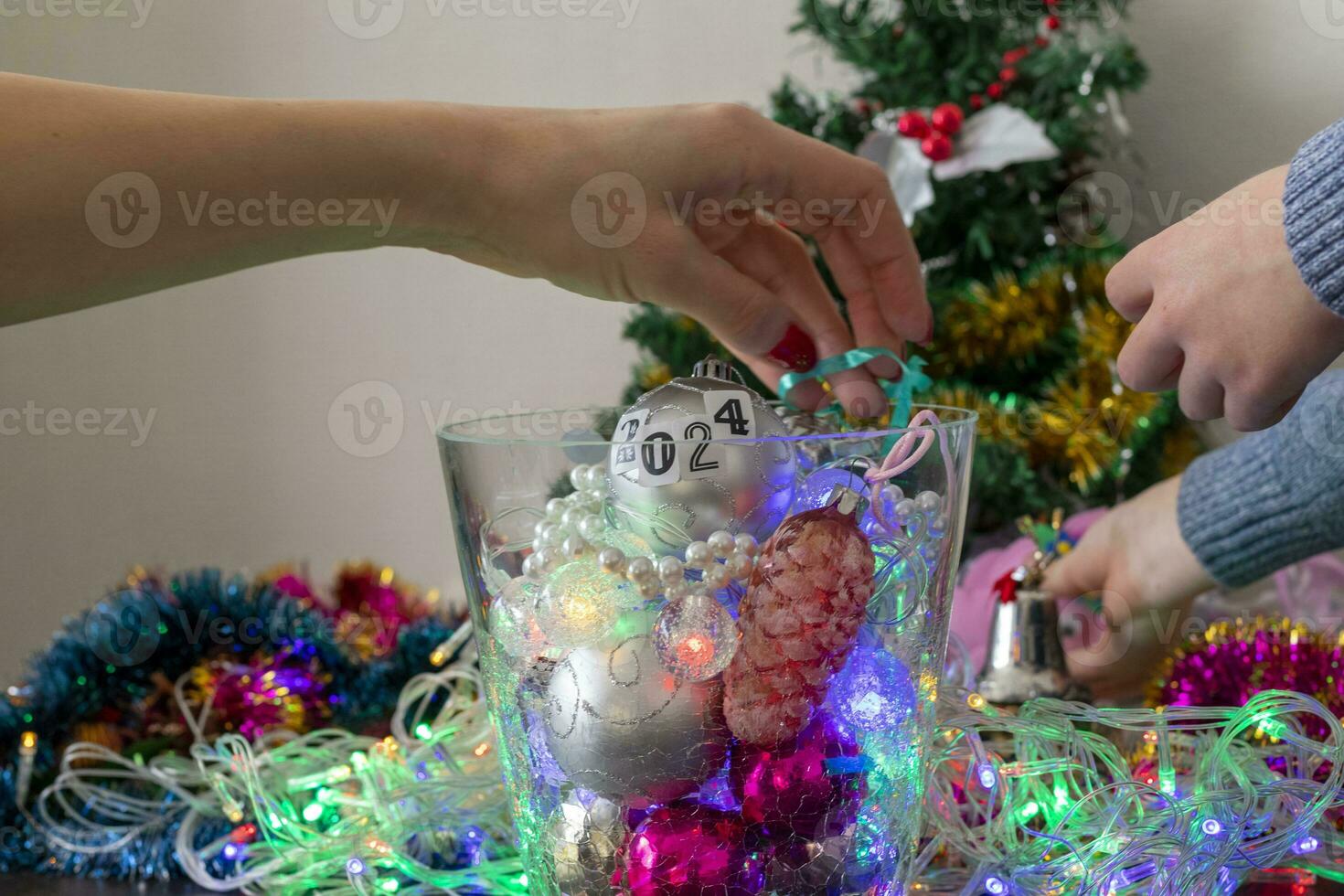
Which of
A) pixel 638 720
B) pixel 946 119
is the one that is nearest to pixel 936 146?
pixel 946 119

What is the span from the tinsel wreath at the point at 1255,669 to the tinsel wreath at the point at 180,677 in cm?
46

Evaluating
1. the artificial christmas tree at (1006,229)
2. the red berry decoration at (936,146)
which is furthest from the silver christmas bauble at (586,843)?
the red berry decoration at (936,146)

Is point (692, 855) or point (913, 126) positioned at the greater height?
point (913, 126)

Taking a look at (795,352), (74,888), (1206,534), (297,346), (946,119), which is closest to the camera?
(74,888)

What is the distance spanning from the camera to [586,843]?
43 cm

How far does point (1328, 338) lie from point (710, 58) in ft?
3.64

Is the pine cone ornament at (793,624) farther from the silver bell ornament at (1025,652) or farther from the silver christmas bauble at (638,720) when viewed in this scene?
the silver bell ornament at (1025,652)

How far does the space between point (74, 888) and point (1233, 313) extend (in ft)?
2.00

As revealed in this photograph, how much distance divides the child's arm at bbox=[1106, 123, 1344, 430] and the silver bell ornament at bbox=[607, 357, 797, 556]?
202mm

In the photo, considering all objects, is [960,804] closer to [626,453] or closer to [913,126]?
[626,453]

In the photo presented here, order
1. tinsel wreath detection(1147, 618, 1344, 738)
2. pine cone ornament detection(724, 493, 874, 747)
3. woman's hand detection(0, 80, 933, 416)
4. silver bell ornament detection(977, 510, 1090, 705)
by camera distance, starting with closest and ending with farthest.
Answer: pine cone ornament detection(724, 493, 874, 747) < woman's hand detection(0, 80, 933, 416) < tinsel wreath detection(1147, 618, 1344, 738) < silver bell ornament detection(977, 510, 1090, 705)

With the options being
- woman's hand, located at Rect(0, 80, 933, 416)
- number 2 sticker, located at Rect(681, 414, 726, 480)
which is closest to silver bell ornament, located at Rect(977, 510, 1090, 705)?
woman's hand, located at Rect(0, 80, 933, 416)

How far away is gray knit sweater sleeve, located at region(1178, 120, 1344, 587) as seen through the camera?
2.48 feet

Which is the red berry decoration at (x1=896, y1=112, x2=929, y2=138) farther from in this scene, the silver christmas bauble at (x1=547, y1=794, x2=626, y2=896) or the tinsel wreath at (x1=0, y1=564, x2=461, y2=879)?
the silver christmas bauble at (x1=547, y1=794, x2=626, y2=896)
